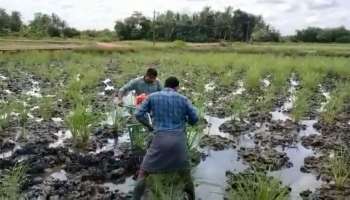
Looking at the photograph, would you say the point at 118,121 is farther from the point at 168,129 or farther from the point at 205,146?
the point at 168,129

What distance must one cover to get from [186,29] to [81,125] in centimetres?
5143

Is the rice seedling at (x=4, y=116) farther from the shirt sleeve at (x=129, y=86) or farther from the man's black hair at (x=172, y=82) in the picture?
the man's black hair at (x=172, y=82)

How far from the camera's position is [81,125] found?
6.85m

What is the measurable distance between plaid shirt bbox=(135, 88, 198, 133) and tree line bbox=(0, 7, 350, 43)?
4805cm

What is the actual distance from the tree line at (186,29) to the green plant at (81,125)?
45.3 metres

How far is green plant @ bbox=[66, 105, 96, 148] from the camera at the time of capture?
679 centimetres

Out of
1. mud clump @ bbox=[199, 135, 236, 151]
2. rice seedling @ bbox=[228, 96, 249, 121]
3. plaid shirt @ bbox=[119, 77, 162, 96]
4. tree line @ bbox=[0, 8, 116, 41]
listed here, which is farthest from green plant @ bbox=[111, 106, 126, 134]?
tree line @ bbox=[0, 8, 116, 41]

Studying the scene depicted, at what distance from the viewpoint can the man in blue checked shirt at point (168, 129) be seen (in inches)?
174

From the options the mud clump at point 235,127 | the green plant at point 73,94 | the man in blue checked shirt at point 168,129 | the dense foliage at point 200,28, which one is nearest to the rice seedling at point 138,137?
the man in blue checked shirt at point 168,129

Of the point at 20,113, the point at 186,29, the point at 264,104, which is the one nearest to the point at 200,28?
the point at 186,29

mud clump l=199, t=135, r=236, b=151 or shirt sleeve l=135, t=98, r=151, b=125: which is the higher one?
shirt sleeve l=135, t=98, r=151, b=125

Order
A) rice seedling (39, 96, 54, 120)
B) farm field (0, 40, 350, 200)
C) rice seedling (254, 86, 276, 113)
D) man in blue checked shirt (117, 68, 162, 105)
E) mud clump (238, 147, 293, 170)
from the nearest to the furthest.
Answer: farm field (0, 40, 350, 200), man in blue checked shirt (117, 68, 162, 105), mud clump (238, 147, 293, 170), rice seedling (39, 96, 54, 120), rice seedling (254, 86, 276, 113)

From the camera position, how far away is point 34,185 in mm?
5387

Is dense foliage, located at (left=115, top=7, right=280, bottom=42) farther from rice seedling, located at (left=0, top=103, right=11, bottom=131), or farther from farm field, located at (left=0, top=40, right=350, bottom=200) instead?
rice seedling, located at (left=0, top=103, right=11, bottom=131)
